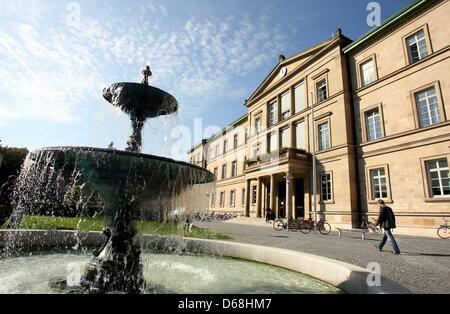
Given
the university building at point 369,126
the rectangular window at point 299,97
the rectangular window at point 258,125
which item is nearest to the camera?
the university building at point 369,126

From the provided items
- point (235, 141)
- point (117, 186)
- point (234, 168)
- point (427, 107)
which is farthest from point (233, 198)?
point (117, 186)

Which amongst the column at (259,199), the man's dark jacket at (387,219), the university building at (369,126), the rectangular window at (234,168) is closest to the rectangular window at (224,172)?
the rectangular window at (234,168)

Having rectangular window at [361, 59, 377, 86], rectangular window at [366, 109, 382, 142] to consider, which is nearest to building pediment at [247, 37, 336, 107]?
rectangular window at [361, 59, 377, 86]

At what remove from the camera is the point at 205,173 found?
482 centimetres

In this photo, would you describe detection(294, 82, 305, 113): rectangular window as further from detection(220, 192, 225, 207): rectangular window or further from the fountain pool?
the fountain pool

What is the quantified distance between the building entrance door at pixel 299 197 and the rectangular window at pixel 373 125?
719 cm

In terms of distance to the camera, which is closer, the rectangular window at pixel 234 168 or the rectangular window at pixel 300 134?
the rectangular window at pixel 300 134

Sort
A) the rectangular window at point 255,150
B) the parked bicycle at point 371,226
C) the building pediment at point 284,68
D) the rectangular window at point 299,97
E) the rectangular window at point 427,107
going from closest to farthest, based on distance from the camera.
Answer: the rectangular window at point 427,107 < the parked bicycle at point 371,226 < the building pediment at point 284,68 < the rectangular window at point 299,97 < the rectangular window at point 255,150

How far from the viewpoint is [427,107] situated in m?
16.2

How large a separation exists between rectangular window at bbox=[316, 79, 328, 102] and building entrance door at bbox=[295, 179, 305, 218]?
7853mm

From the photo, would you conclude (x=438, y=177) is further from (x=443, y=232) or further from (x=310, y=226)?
(x=310, y=226)

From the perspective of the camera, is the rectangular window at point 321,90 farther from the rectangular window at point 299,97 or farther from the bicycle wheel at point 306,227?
the bicycle wheel at point 306,227

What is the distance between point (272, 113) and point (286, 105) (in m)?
2.94

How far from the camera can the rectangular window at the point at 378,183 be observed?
1805 cm
